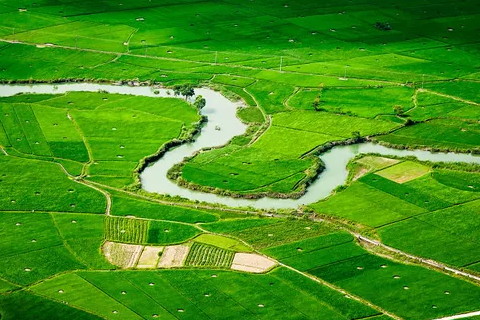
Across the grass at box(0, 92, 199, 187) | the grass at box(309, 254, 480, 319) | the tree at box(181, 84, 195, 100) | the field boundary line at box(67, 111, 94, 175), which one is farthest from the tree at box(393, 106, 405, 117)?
the field boundary line at box(67, 111, 94, 175)

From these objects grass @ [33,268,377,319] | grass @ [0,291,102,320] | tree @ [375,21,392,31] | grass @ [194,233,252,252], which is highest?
tree @ [375,21,392,31]

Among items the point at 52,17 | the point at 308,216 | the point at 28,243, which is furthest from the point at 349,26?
the point at 28,243

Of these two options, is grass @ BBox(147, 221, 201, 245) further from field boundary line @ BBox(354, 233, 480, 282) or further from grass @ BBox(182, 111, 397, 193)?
field boundary line @ BBox(354, 233, 480, 282)

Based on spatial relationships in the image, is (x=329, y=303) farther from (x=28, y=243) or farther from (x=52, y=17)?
(x=52, y=17)

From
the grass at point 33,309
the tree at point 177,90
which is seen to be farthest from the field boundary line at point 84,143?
the grass at point 33,309

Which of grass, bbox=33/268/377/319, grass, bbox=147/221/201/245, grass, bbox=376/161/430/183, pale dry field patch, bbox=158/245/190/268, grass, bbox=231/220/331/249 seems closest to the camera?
grass, bbox=33/268/377/319

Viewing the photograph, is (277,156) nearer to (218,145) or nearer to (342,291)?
(218,145)

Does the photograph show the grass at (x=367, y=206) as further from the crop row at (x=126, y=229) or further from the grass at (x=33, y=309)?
the grass at (x=33, y=309)
